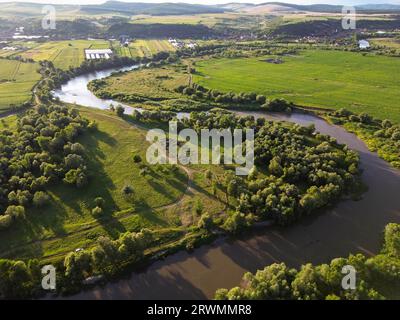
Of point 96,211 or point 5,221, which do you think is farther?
point 96,211

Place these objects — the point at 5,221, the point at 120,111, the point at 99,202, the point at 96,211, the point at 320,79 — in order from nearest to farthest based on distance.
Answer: the point at 5,221 → the point at 96,211 → the point at 99,202 → the point at 120,111 → the point at 320,79

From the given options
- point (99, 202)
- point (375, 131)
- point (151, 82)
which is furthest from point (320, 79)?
point (99, 202)

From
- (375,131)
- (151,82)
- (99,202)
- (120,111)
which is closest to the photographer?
(99,202)

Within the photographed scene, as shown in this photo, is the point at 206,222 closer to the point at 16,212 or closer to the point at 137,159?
the point at 137,159

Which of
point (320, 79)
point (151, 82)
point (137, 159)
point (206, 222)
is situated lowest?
point (206, 222)

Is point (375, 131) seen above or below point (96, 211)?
above

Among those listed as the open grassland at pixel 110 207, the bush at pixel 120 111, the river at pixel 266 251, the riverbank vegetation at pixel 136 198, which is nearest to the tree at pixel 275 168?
the riverbank vegetation at pixel 136 198
